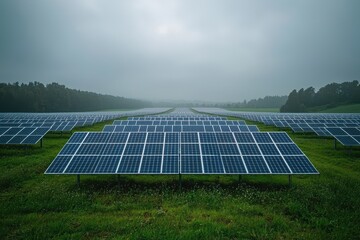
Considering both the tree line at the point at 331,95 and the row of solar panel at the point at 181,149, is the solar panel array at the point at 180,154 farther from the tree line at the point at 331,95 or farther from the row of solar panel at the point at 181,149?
the tree line at the point at 331,95

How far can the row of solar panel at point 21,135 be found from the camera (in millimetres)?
21031

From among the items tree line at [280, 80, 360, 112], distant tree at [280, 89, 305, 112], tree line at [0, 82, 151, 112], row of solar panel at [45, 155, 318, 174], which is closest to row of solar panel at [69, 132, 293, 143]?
row of solar panel at [45, 155, 318, 174]

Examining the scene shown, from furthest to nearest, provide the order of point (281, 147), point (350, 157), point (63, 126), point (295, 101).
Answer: point (295, 101)
point (63, 126)
point (350, 157)
point (281, 147)

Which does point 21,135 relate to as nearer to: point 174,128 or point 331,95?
point 174,128

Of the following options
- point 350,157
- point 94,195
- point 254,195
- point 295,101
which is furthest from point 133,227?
point 295,101

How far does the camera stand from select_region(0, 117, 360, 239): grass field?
7.97m

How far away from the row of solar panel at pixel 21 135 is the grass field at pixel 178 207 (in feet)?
23.6

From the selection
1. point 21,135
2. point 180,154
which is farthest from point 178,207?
point 21,135

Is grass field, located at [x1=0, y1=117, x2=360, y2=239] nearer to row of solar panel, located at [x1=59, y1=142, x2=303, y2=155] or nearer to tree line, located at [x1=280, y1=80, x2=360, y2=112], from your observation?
row of solar panel, located at [x1=59, y1=142, x2=303, y2=155]

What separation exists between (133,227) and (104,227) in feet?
3.27

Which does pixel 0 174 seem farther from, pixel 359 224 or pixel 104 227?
pixel 359 224

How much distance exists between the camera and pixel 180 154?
12875 millimetres

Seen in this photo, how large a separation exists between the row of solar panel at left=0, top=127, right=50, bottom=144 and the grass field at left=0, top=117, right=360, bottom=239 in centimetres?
720

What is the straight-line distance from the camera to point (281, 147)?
13.7 meters
